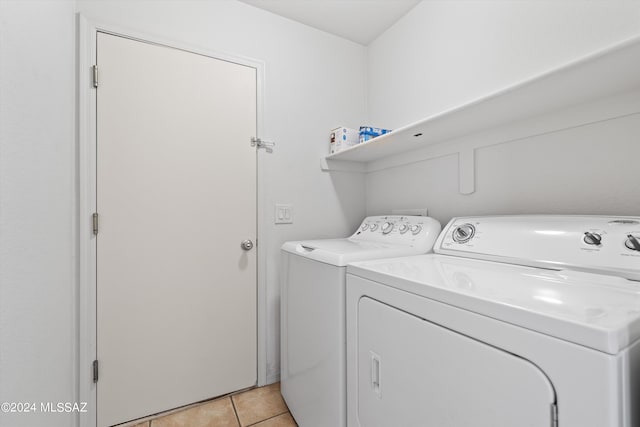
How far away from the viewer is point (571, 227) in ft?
3.09

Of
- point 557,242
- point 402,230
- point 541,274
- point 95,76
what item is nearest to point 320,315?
point 402,230

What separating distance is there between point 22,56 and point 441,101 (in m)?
1.82

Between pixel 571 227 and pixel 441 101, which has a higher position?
pixel 441 101

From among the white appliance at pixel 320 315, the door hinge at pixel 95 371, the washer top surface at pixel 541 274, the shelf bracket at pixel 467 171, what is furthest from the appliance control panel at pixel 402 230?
the door hinge at pixel 95 371

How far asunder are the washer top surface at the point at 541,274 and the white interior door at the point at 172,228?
1.00m

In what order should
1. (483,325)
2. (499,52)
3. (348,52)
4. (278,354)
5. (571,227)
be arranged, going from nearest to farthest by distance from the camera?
(483,325), (571,227), (499,52), (278,354), (348,52)

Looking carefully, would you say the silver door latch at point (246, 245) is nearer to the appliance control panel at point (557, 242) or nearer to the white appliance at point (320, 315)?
the white appliance at point (320, 315)

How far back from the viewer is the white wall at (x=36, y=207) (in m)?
0.68

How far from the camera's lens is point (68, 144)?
1.22 metres

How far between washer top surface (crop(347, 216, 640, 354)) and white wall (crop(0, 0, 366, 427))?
968mm

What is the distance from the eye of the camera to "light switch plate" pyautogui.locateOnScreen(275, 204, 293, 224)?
184cm

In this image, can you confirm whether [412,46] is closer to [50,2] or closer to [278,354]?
[50,2]

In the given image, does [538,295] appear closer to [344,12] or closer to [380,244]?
[380,244]

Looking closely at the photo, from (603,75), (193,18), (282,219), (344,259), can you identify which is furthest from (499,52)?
(193,18)
